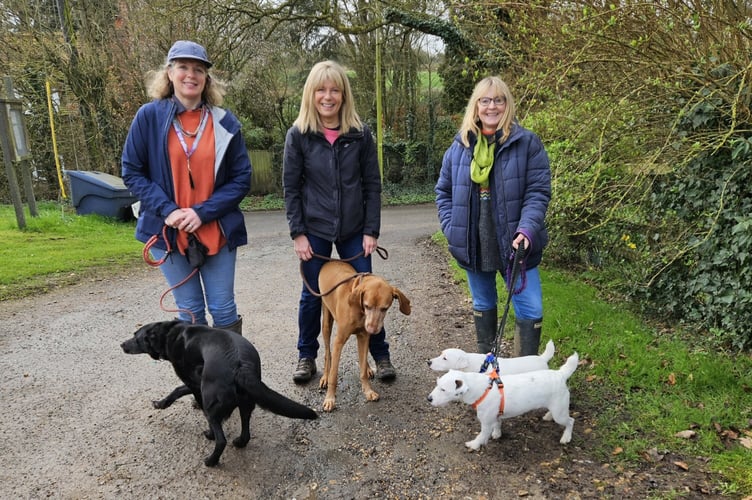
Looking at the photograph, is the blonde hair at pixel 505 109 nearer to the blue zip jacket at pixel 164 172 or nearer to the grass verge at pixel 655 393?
the blue zip jacket at pixel 164 172

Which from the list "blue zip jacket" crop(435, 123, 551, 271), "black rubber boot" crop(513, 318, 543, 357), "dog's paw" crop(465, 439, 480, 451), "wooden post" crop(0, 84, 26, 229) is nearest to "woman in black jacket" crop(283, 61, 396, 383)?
"blue zip jacket" crop(435, 123, 551, 271)

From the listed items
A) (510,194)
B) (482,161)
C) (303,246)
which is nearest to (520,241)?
(510,194)

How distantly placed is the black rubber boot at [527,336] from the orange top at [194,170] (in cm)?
223

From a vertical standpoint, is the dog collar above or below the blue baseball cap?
below

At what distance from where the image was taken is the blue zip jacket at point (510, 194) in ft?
10.6

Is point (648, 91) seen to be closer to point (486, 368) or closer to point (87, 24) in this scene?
point (486, 368)

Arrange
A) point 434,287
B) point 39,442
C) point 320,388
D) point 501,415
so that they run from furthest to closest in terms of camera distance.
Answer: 1. point 434,287
2. point 320,388
3. point 39,442
4. point 501,415

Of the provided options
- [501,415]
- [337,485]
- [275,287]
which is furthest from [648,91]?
[275,287]

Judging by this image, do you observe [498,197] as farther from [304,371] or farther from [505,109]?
[304,371]

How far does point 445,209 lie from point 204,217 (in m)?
1.71

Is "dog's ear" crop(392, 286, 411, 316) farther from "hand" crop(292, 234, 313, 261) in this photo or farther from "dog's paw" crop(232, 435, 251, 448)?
"dog's paw" crop(232, 435, 251, 448)

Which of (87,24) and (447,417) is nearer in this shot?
(447,417)

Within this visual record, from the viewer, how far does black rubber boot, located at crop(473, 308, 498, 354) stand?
3.74 meters

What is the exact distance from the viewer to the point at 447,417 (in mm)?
3467
